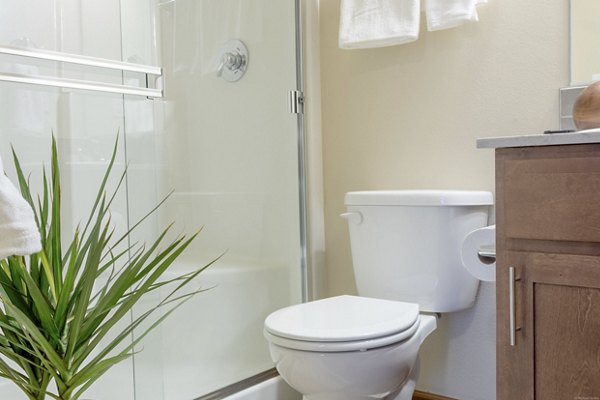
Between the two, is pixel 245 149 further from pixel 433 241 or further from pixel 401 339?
pixel 401 339

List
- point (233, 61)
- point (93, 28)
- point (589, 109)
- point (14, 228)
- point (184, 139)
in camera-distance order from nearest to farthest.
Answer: point (14, 228) → point (589, 109) → point (93, 28) → point (184, 139) → point (233, 61)

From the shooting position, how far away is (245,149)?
192 centimetres

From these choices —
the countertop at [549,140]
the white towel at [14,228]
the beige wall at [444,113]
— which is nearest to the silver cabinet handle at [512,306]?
the countertop at [549,140]

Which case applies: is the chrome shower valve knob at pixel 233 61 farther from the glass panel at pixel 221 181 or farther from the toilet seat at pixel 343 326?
the toilet seat at pixel 343 326

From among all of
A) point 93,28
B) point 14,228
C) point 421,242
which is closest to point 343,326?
point 421,242

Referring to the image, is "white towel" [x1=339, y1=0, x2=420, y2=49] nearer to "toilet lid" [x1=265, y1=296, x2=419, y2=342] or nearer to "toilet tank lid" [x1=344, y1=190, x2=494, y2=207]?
"toilet tank lid" [x1=344, y1=190, x2=494, y2=207]

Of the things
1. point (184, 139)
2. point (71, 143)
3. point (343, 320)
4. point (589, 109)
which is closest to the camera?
point (589, 109)

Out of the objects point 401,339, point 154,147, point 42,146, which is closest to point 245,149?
point 154,147

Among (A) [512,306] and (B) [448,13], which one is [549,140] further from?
(B) [448,13]

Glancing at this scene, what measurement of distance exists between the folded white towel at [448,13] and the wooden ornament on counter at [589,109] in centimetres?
59

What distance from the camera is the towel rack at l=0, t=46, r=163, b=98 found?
1.35 m

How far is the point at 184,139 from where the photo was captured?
69.7 inches

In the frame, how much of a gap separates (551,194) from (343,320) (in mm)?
617

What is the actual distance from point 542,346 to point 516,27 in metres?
1.02
